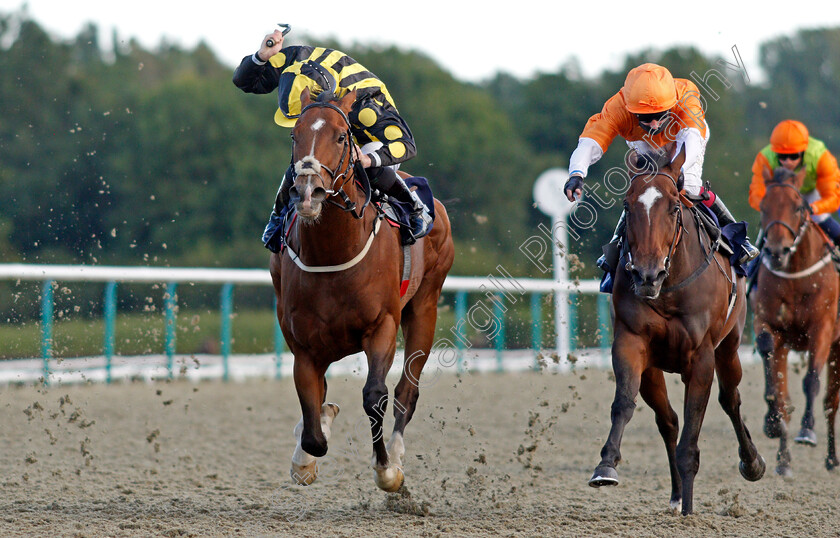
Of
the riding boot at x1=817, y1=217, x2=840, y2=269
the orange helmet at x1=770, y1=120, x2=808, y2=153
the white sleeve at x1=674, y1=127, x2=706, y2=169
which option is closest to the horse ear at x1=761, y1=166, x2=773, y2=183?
the orange helmet at x1=770, y1=120, x2=808, y2=153

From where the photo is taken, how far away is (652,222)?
4.33m

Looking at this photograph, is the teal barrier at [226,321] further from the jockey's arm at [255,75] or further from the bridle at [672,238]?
the bridle at [672,238]

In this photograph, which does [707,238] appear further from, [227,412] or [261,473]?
[227,412]

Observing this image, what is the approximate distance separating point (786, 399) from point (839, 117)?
1335 inches

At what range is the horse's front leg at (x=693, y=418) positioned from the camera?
459 centimetres

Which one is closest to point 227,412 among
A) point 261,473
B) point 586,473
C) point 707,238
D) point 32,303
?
point 32,303

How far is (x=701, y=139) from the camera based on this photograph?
15.6 ft

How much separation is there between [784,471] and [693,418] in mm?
1983

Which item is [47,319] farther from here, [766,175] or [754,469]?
[754,469]

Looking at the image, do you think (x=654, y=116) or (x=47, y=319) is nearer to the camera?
(x=654, y=116)

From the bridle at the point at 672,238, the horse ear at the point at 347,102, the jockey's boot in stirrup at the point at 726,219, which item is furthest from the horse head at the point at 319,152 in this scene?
the jockey's boot in stirrup at the point at 726,219

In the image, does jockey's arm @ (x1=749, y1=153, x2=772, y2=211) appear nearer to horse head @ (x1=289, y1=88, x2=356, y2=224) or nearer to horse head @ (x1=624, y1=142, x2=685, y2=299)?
horse head @ (x1=624, y1=142, x2=685, y2=299)

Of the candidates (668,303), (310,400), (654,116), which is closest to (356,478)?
(310,400)

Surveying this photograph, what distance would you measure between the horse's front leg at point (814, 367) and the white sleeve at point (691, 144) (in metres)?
2.54
